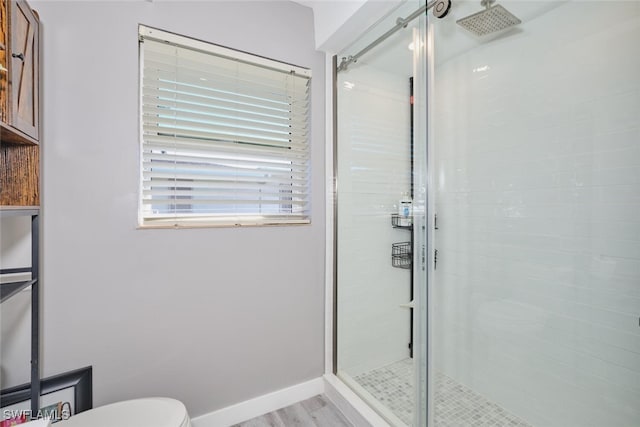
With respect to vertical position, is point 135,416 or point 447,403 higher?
point 135,416

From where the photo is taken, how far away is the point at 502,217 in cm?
143

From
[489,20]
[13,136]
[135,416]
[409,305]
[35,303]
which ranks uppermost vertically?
[489,20]

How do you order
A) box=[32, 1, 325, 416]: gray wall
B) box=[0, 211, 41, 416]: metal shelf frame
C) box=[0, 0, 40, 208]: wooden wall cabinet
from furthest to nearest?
1. box=[32, 1, 325, 416]: gray wall
2. box=[0, 211, 41, 416]: metal shelf frame
3. box=[0, 0, 40, 208]: wooden wall cabinet

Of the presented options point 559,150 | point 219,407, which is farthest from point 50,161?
point 559,150

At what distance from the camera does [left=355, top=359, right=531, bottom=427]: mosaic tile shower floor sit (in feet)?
4.66

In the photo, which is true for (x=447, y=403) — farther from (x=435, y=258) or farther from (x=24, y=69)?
(x=24, y=69)

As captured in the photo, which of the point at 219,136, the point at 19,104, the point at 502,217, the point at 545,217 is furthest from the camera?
the point at 219,136

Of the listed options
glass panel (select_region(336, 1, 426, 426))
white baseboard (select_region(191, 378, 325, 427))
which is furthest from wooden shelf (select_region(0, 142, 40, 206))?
glass panel (select_region(336, 1, 426, 426))

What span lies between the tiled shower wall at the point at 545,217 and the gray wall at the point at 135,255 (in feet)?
3.08

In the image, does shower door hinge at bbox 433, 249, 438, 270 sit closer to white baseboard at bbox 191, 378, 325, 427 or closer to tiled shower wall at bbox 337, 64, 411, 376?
tiled shower wall at bbox 337, 64, 411, 376

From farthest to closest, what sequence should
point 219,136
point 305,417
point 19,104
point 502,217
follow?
1. point 305,417
2. point 219,136
3. point 502,217
4. point 19,104

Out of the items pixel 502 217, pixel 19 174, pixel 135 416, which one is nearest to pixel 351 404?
pixel 135 416

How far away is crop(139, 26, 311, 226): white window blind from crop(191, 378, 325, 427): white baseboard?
40.5 inches

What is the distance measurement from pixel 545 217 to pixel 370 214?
0.84 meters
